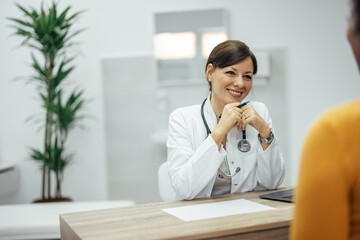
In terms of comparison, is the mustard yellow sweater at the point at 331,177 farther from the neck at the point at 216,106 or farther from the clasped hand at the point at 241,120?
the neck at the point at 216,106

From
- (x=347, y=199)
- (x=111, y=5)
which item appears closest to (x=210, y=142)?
(x=347, y=199)

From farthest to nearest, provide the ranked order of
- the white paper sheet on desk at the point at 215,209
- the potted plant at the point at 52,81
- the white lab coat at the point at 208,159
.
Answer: the potted plant at the point at 52,81 < the white lab coat at the point at 208,159 < the white paper sheet on desk at the point at 215,209

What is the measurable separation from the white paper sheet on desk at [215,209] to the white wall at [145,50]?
2.47 metres

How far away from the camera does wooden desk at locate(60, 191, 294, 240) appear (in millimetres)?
1181

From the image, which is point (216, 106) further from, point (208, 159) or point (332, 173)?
point (332, 173)

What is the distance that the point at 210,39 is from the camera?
3.78 meters

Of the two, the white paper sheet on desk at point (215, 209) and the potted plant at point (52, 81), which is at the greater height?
the potted plant at point (52, 81)

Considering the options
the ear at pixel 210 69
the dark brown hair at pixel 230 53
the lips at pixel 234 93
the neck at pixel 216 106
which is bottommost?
the neck at pixel 216 106

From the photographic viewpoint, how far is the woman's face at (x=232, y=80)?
77.2 inches

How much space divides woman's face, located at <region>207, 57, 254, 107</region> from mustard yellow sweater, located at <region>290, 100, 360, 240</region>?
1.27 metres

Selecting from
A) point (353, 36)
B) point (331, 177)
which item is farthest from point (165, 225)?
point (353, 36)

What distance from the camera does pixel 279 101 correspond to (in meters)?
3.85

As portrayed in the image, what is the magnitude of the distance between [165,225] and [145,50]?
2755mm

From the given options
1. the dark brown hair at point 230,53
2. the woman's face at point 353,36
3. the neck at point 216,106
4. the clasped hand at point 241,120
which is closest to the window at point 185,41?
the neck at point 216,106
